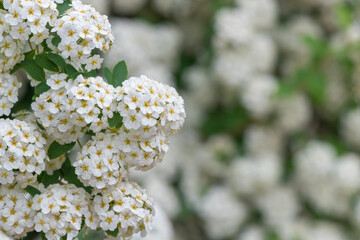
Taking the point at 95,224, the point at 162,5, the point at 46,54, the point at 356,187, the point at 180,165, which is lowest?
the point at 180,165

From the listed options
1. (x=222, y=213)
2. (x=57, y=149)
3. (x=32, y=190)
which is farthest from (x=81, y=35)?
(x=222, y=213)

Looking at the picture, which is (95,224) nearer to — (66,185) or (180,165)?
(66,185)

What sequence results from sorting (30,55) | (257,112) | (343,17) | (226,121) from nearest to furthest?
(30,55) < (343,17) < (257,112) < (226,121)

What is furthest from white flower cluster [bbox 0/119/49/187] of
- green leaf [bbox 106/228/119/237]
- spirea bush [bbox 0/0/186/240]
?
green leaf [bbox 106/228/119/237]

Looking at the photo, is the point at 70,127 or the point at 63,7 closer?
the point at 70,127

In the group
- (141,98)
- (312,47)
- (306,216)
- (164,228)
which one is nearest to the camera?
(141,98)

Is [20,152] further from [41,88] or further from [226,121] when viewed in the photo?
[226,121]

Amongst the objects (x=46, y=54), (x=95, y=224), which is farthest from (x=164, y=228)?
(x=46, y=54)
